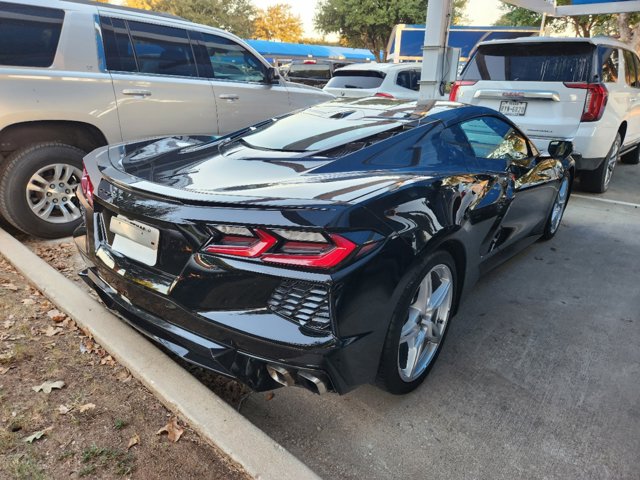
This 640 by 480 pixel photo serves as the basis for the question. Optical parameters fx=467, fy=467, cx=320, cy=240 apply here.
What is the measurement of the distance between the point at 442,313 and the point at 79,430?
74.3 inches

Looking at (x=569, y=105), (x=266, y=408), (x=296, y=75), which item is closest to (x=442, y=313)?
(x=266, y=408)

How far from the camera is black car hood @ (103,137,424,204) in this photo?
192cm

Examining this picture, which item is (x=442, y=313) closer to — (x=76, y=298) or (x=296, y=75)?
(x=76, y=298)

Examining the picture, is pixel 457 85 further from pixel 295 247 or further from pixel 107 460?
pixel 107 460

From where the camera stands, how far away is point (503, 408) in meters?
2.38

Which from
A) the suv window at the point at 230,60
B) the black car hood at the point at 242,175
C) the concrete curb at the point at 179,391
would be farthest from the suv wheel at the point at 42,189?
the suv window at the point at 230,60

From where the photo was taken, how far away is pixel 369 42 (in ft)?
123

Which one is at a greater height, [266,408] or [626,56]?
[626,56]

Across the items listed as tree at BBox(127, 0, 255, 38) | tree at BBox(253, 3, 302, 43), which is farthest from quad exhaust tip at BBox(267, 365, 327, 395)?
tree at BBox(253, 3, 302, 43)

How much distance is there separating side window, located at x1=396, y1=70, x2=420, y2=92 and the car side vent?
8.53 meters

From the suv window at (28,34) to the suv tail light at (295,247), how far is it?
3.33 metres

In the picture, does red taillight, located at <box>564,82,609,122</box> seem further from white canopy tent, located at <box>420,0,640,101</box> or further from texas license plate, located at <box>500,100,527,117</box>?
white canopy tent, located at <box>420,0,640,101</box>

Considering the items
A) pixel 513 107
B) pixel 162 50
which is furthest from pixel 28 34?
pixel 513 107

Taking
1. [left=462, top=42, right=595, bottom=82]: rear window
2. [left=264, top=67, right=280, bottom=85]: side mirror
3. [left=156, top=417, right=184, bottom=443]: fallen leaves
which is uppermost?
[left=462, top=42, right=595, bottom=82]: rear window
